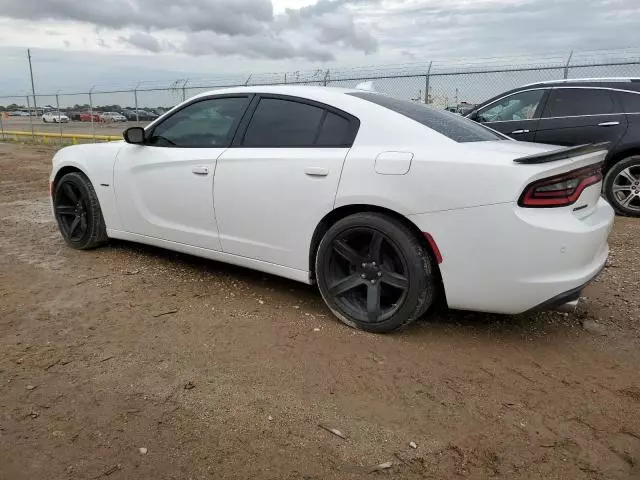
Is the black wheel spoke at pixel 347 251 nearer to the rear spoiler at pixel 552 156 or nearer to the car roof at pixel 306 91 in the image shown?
the car roof at pixel 306 91

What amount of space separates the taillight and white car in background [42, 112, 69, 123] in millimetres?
22030

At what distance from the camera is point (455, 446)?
2.34m

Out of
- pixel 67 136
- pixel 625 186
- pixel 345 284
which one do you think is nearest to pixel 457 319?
pixel 345 284

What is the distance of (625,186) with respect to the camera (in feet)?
22.2

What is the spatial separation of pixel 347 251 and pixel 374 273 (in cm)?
22

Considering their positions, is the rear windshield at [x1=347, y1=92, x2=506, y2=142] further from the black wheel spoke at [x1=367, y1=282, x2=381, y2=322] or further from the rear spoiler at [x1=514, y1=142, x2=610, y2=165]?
the black wheel spoke at [x1=367, y1=282, x2=381, y2=322]

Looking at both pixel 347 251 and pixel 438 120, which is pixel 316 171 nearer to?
pixel 347 251

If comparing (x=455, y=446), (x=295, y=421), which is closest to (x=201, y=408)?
(x=295, y=421)

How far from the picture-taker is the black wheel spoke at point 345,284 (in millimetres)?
3412

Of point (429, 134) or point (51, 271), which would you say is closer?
point (429, 134)

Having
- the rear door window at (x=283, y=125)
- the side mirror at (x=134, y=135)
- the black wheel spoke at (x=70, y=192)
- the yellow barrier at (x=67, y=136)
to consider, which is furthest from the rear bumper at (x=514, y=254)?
the yellow barrier at (x=67, y=136)

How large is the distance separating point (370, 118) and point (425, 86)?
893 centimetres

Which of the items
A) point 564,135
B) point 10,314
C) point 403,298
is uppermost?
point 564,135

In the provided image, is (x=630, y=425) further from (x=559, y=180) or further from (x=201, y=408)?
(x=201, y=408)
